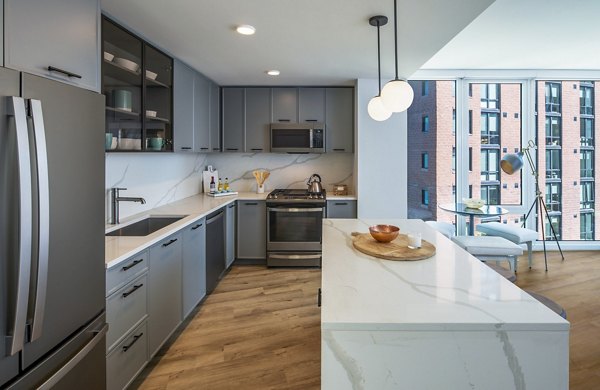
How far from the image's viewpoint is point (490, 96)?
5160mm

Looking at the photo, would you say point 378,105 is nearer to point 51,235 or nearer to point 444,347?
point 444,347

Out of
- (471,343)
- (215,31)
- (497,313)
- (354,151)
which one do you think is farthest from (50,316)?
(354,151)

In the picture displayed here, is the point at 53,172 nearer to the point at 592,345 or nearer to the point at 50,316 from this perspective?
the point at 50,316

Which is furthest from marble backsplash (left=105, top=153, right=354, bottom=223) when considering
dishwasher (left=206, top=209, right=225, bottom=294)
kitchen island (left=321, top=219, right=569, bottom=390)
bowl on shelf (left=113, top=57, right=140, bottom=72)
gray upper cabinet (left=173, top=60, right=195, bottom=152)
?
kitchen island (left=321, top=219, right=569, bottom=390)

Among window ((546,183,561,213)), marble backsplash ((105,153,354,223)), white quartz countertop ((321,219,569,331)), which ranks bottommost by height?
white quartz countertop ((321,219,569,331))

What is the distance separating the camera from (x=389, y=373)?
3.88 ft

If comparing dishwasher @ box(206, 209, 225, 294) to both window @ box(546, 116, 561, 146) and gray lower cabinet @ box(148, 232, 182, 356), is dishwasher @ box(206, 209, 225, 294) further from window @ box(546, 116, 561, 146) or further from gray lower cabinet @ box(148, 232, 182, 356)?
window @ box(546, 116, 561, 146)

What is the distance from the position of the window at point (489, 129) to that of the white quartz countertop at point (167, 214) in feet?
10.6

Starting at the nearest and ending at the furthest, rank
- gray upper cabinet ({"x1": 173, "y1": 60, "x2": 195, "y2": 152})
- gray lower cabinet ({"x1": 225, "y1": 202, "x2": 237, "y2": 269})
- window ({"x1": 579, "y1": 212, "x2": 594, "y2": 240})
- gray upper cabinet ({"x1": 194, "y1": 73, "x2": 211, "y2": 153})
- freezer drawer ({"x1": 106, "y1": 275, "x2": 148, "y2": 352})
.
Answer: freezer drawer ({"x1": 106, "y1": 275, "x2": 148, "y2": 352}) < gray upper cabinet ({"x1": 173, "y1": 60, "x2": 195, "y2": 152}) < gray upper cabinet ({"x1": 194, "y1": 73, "x2": 211, "y2": 153}) < gray lower cabinet ({"x1": 225, "y1": 202, "x2": 237, "y2": 269}) < window ({"x1": 579, "y1": 212, "x2": 594, "y2": 240})

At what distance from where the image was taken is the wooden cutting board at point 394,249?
74.8 inches

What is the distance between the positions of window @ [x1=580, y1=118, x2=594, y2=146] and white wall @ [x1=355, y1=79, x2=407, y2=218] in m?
2.90

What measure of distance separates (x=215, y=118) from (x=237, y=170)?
852 millimetres

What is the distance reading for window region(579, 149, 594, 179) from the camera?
17.2 feet

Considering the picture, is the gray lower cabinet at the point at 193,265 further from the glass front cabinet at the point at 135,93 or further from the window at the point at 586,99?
the window at the point at 586,99
